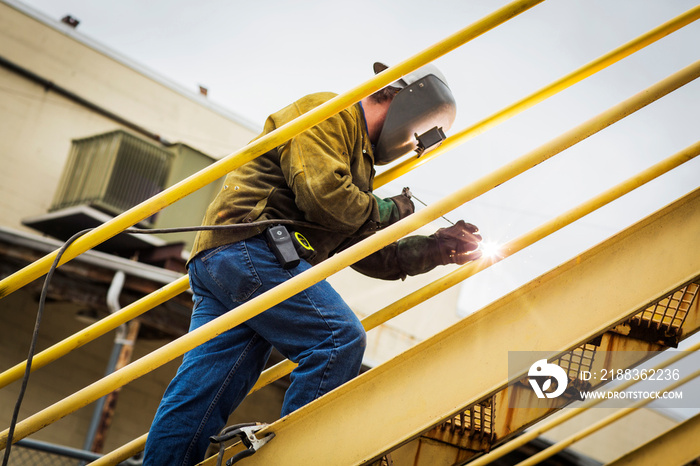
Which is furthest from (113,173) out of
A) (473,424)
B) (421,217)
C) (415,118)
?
(421,217)

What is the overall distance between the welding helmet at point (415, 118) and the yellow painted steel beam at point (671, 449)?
1648 millimetres

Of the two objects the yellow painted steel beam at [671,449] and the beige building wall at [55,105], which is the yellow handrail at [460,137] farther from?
the beige building wall at [55,105]

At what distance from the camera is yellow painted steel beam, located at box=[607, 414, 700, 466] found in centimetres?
291

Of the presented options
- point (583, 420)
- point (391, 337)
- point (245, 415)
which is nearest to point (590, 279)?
point (245, 415)

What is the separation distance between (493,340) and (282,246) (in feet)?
2.42

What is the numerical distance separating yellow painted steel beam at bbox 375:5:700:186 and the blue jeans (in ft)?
2.32

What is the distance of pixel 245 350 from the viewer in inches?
91.5

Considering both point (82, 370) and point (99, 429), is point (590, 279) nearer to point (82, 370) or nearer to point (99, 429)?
point (99, 429)

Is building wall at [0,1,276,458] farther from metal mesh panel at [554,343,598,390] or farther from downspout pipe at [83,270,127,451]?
metal mesh panel at [554,343,598,390]

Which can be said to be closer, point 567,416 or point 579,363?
point 579,363

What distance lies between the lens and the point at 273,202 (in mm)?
2342

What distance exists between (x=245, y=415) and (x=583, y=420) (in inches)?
304

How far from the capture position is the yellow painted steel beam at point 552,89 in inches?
80.2

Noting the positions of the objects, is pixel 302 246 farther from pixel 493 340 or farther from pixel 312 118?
pixel 493 340
